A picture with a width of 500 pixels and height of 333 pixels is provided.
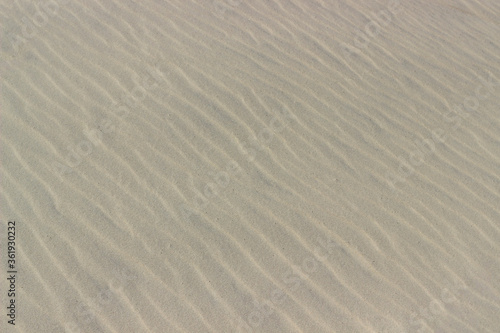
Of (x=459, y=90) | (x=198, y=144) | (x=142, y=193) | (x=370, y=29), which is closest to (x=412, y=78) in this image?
(x=459, y=90)

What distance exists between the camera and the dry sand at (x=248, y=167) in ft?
9.28

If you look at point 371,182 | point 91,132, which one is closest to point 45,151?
point 91,132

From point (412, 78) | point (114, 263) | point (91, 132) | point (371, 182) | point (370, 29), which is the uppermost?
point (370, 29)

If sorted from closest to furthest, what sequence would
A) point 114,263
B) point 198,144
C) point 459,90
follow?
point 114,263 → point 198,144 → point 459,90

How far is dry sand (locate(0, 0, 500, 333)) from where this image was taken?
9.28 feet

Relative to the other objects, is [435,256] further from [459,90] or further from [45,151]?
[45,151]

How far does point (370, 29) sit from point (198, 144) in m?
2.42

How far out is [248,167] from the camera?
11.3 ft

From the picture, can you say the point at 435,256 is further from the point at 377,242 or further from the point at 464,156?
the point at 464,156

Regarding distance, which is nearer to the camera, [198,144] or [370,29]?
[198,144]

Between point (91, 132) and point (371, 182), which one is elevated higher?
point (371, 182)

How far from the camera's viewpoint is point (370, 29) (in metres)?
4.60

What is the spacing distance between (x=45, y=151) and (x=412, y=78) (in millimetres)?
3430

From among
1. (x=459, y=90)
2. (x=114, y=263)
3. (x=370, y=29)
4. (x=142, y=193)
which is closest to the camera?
(x=114, y=263)
